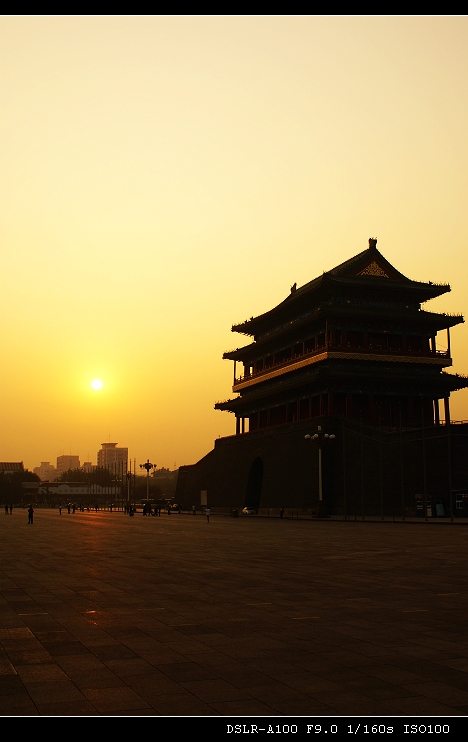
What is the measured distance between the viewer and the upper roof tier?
60.7 metres

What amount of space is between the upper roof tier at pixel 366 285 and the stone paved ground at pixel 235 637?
139ft

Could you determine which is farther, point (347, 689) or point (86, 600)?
point (86, 600)

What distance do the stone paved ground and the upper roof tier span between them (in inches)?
1666

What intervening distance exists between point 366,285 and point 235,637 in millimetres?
53526

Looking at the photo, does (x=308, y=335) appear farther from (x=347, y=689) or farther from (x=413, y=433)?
(x=347, y=689)

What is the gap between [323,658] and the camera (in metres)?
8.27

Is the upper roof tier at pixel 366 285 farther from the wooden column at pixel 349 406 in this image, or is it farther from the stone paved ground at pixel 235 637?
the stone paved ground at pixel 235 637

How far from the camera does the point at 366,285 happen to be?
2400 inches

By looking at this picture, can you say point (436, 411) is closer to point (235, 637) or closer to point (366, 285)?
point (366, 285)

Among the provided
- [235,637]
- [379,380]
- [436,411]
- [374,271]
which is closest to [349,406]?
[379,380]

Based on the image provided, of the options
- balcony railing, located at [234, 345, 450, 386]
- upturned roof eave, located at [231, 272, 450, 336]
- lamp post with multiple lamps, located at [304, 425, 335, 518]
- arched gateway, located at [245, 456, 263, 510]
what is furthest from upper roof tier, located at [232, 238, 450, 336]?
arched gateway, located at [245, 456, 263, 510]

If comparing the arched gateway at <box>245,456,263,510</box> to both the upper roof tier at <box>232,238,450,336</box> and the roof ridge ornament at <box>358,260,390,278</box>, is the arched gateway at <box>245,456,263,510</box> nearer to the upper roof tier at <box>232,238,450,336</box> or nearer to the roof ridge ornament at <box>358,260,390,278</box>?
the upper roof tier at <box>232,238,450,336</box>
